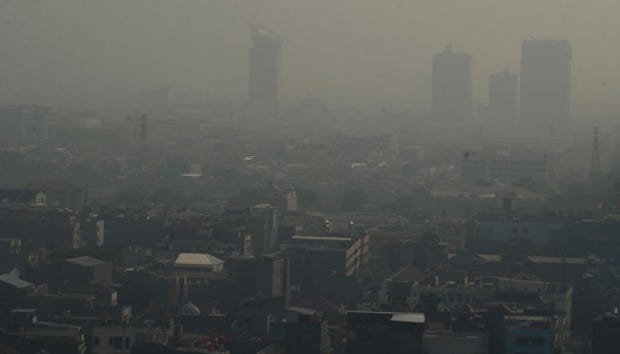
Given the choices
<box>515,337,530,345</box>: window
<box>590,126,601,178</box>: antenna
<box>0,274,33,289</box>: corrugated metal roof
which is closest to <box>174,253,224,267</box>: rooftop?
<box>0,274,33,289</box>: corrugated metal roof

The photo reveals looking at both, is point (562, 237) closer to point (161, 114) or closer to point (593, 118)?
point (593, 118)

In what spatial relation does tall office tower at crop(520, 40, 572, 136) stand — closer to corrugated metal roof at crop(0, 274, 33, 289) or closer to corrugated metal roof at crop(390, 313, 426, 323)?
corrugated metal roof at crop(0, 274, 33, 289)

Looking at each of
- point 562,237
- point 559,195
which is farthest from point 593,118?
point 562,237

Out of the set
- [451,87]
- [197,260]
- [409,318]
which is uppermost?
[451,87]

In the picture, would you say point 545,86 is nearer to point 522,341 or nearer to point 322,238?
point 322,238

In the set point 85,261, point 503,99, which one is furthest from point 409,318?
point 503,99
